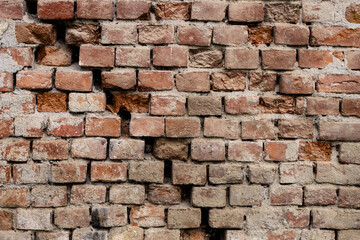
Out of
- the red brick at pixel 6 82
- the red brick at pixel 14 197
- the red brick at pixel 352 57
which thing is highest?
the red brick at pixel 352 57

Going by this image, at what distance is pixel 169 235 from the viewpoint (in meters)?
1.28

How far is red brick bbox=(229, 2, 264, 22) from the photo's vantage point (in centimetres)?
126

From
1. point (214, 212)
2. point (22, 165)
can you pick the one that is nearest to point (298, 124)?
point (214, 212)

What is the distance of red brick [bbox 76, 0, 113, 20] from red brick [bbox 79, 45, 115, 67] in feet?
0.42

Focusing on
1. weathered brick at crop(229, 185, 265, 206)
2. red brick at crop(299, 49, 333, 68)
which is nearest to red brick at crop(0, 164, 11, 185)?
weathered brick at crop(229, 185, 265, 206)

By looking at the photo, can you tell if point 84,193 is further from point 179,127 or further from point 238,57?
point 238,57

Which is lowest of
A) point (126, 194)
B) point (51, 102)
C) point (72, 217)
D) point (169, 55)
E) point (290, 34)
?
point (72, 217)

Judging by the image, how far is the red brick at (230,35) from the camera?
126 cm

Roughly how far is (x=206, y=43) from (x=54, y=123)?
0.73 metres

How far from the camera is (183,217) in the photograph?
128 cm

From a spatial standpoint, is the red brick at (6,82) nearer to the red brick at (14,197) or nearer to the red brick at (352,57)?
the red brick at (14,197)

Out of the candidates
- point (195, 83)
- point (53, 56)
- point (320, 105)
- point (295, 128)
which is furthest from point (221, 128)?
point (53, 56)

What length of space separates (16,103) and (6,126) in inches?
4.1

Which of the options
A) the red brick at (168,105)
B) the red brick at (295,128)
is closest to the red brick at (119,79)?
the red brick at (168,105)
